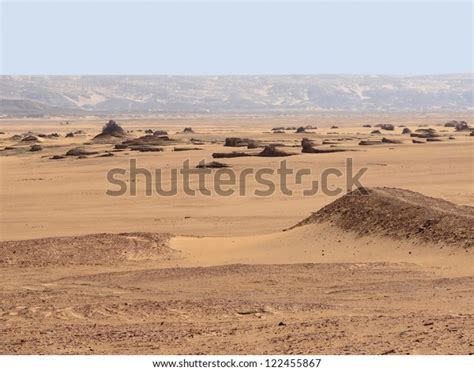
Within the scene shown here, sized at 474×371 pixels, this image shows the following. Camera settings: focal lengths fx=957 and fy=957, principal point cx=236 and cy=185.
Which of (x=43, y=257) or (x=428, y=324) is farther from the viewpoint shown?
(x=43, y=257)

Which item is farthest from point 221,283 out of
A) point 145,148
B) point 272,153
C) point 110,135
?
point 110,135

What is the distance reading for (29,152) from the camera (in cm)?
4584

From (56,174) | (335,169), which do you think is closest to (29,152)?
(56,174)

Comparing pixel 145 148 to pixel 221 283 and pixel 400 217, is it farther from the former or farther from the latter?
pixel 221 283

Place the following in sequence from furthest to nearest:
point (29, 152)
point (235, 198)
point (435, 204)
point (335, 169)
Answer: point (29, 152), point (335, 169), point (235, 198), point (435, 204)

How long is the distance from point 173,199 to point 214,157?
39.8 ft

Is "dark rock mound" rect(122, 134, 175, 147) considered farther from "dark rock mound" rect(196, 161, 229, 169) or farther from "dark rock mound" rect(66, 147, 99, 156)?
"dark rock mound" rect(196, 161, 229, 169)

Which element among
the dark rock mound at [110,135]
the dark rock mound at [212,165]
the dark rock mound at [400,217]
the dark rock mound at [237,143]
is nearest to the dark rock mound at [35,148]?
the dark rock mound at [110,135]

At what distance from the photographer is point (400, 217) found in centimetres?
1598

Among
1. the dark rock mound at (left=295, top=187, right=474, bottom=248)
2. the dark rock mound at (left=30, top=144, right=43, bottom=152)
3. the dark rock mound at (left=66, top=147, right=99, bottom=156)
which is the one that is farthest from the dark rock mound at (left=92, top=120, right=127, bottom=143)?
the dark rock mound at (left=295, top=187, right=474, bottom=248)

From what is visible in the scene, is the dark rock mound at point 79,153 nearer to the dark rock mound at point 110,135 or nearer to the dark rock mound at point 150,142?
the dark rock mound at point 150,142

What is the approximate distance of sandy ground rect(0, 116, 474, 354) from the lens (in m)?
8.64
